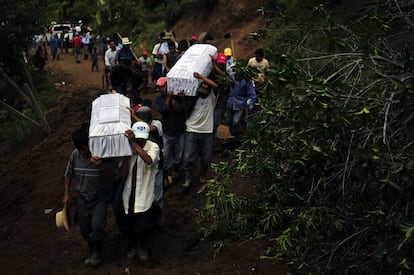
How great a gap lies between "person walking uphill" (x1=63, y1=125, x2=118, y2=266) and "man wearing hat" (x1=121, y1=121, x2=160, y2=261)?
21cm

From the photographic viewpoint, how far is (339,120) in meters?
3.00

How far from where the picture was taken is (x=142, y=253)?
5.69 metres

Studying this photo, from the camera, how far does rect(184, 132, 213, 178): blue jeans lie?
23.1ft

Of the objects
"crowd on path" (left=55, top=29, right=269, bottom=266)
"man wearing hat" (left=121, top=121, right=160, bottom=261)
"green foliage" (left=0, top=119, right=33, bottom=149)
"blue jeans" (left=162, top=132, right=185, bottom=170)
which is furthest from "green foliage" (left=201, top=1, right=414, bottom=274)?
"green foliage" (left=0, top=119, right=33, bottom=149)

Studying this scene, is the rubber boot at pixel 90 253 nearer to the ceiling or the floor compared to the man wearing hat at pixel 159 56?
nearer to the floor

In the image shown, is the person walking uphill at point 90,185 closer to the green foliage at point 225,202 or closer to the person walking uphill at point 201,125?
the green foliage at point 225,202

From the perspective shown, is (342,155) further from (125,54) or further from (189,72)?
(125,54)

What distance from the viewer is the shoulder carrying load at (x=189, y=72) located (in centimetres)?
670

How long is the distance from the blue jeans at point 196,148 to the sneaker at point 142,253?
69.4 inches

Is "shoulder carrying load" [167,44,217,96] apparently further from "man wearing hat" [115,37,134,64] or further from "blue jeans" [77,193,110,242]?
"man wearing hat" [115,37,134,64]

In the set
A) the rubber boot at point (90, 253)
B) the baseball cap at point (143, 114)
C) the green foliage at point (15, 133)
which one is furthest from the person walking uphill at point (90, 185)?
the green foliage at point (15, 133)

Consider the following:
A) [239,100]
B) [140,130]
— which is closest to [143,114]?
[140,130]

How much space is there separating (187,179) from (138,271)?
2.16m

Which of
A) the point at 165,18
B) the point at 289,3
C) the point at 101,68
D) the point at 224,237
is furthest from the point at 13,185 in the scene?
the point at 165,18
